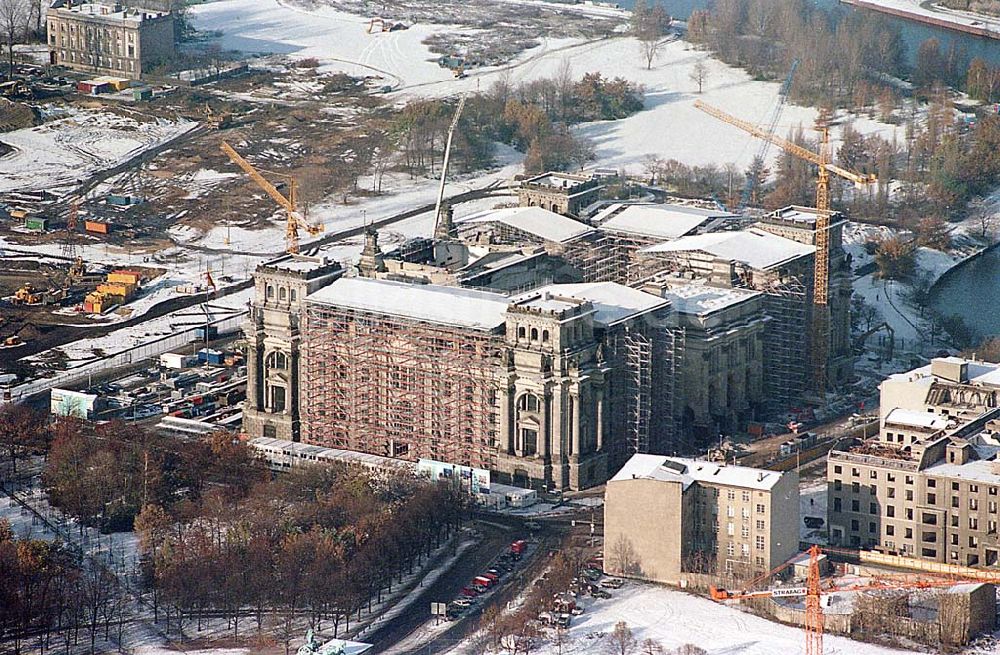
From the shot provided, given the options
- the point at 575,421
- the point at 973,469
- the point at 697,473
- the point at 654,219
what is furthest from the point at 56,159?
the point at 973,469

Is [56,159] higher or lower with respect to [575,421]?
higher

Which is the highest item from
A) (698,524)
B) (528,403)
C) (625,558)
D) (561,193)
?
(561,193)

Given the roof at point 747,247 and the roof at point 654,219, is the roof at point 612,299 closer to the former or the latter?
the roof at point 747,247

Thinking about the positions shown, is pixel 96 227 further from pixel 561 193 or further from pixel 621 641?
pixel 621 641

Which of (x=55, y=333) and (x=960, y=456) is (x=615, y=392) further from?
(x=55, y=333)

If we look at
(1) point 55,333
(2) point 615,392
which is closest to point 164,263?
(1) point 55,333

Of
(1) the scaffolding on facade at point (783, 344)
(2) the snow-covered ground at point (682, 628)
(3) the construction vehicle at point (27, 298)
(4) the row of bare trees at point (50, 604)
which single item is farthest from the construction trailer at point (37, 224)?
(2) the snow-covered ground at point (682, 628)

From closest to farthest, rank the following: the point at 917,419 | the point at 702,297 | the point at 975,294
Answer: the point at 917,419 < the point at 702,297 < the point at 975,294
